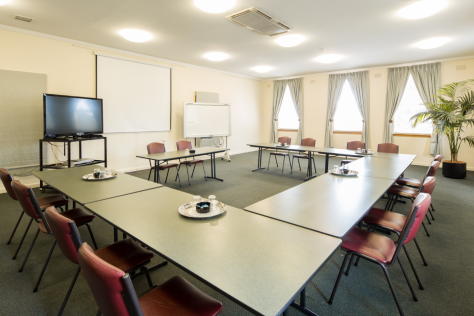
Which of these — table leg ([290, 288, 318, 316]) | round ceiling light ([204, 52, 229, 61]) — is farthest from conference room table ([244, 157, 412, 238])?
round ceiling light ([204, 52, 229, 61])

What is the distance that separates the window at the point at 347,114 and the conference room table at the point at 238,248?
24.9ft

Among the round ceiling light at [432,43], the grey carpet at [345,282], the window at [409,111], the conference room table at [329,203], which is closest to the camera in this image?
the conference room table at [329,203]

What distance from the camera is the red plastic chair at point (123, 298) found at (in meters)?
0.84

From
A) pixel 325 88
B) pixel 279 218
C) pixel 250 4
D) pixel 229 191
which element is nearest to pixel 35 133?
pixel 229 191

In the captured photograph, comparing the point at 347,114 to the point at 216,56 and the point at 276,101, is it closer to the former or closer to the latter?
the point at 276,101

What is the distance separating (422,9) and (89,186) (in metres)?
4.79

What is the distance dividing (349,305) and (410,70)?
740 cm

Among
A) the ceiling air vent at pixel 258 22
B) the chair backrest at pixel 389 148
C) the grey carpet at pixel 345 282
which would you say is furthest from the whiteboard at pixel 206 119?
the chair backrest at pixel 389 148

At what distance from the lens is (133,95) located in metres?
6.03

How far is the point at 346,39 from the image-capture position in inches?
193

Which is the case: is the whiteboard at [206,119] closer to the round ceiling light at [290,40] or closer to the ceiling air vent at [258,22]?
the round ceiling light at [290,40]

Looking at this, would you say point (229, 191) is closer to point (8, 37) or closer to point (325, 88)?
point (8, 37)

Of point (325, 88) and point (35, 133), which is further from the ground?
point (325, 88)

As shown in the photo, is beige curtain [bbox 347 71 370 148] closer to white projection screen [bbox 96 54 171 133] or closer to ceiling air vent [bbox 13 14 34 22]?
white projection screen [bbox 96 54 171 133]
